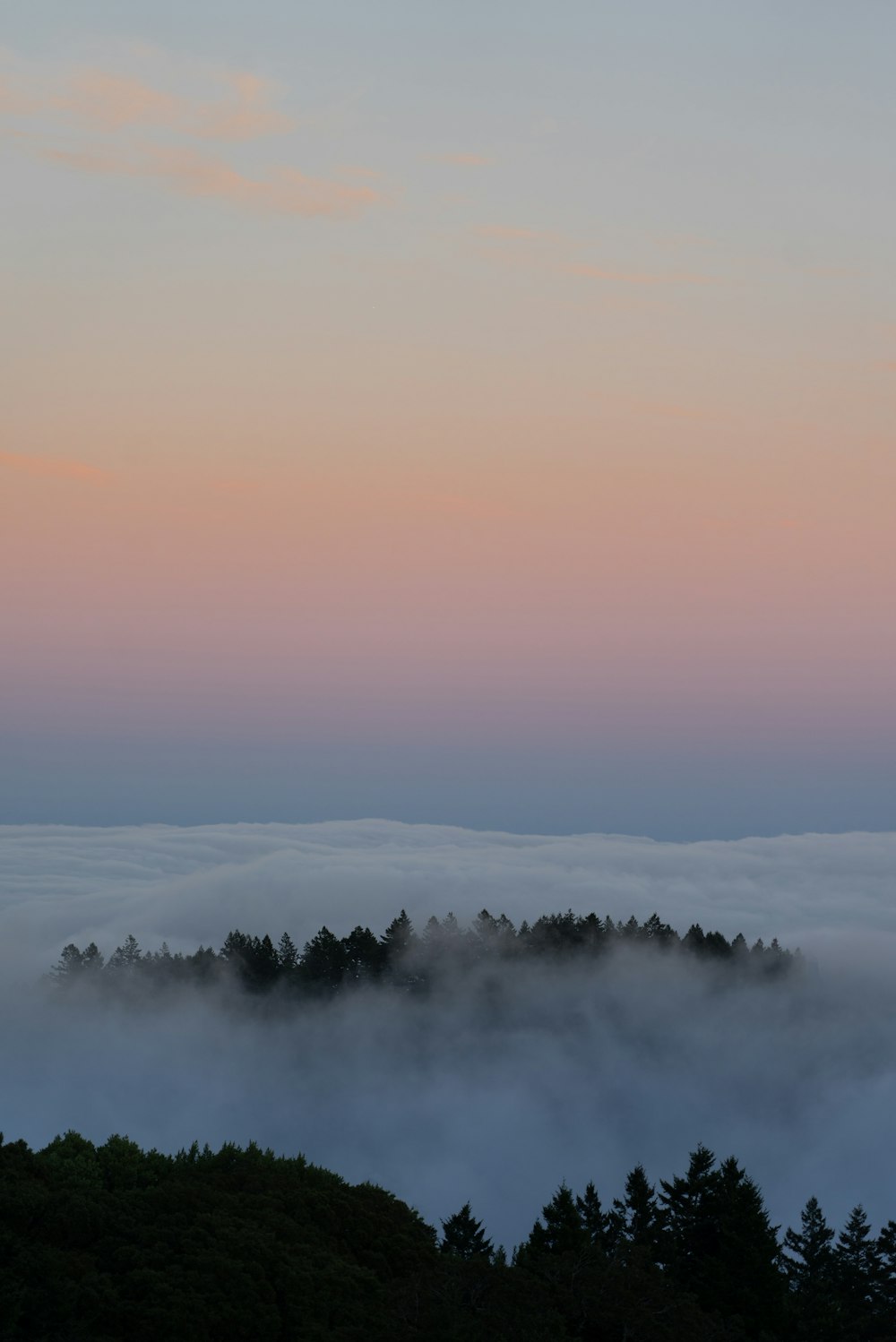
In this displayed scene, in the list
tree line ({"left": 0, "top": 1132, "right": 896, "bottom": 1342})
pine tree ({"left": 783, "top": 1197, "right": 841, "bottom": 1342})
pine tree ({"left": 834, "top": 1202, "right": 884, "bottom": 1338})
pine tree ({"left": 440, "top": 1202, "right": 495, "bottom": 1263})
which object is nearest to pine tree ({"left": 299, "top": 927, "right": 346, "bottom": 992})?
pine tree ({"left": 440, "top": 1202, "right": 495, "bottom": 1263})

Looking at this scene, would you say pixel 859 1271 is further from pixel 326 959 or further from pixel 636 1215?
pixel 326 959

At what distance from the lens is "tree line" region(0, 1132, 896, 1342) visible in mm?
36781

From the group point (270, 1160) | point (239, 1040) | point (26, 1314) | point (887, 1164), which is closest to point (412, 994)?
point (239, 1040)

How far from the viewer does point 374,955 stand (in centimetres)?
15575

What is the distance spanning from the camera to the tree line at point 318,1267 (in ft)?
121

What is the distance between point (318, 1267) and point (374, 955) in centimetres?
11526

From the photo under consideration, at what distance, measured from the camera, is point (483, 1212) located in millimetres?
157625

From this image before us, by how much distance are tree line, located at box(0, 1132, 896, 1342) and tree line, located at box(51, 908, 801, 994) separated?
101 meters

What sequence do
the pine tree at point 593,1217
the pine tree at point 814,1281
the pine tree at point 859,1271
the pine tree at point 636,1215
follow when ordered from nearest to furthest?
the pine tree at point 814,1281, the pine tree at point 636,1215, the pine tree at point 859,1271, the pine tree at point 593,1217

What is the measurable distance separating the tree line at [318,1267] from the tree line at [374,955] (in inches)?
3969

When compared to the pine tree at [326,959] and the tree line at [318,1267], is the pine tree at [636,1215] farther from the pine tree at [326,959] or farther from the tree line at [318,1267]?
the pine tree at [326,959]

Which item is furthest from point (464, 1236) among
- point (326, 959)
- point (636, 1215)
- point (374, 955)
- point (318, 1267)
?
point (374, 955)

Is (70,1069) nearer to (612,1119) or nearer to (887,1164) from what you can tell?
(612,1119)

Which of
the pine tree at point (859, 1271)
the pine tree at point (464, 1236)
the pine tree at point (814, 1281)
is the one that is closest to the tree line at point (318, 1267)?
the pine tree at point (814, 1281)
